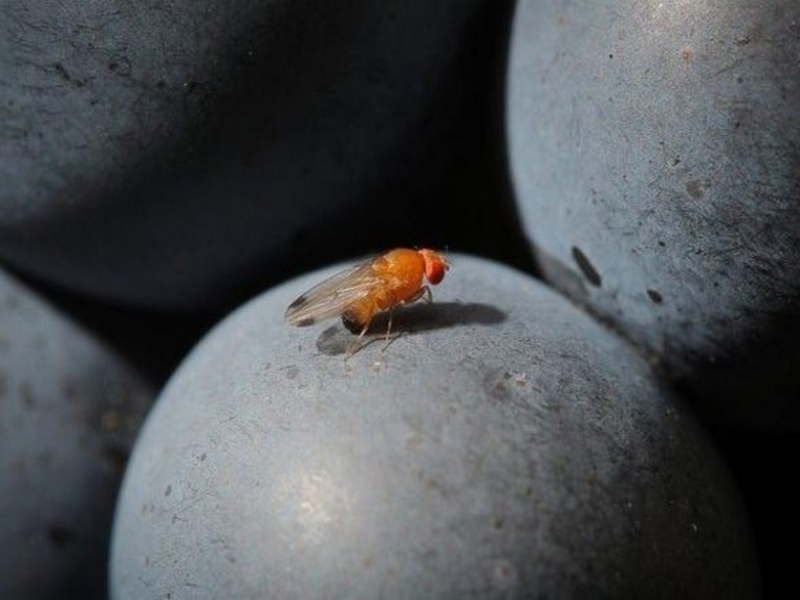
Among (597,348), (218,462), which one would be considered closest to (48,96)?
(218,462)

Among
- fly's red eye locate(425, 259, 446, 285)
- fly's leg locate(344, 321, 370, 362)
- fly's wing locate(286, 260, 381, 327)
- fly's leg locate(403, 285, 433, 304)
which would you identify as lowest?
fly's leg locate(403, 285, 433, 304)

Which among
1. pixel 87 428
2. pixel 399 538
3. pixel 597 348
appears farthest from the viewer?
pixel 87 428

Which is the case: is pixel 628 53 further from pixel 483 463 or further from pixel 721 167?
pixel 483 463

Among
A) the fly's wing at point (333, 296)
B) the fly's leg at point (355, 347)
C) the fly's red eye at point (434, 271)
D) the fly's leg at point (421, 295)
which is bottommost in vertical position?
the fly's leg at point (421, 295)

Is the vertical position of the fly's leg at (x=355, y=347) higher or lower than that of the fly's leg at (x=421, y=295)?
higher

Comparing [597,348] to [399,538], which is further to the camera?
[597,348]

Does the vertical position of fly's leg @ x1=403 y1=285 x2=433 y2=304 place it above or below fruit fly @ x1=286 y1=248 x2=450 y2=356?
below
